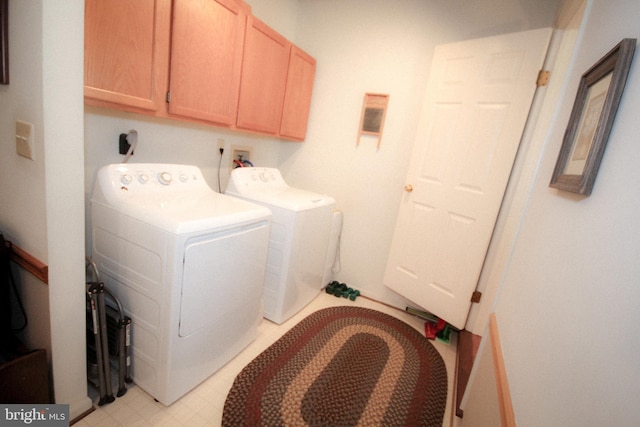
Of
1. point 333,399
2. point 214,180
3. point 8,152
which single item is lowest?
point 333,399

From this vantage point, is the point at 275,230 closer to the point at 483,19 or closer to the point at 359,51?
the point at 359,51

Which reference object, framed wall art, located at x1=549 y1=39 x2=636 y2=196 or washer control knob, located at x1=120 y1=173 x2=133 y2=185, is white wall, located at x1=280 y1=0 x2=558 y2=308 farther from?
washer control knob, located at x1=120 y1=173 x2=133 y2=185

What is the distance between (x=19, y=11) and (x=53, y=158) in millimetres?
473

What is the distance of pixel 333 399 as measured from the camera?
1.45 metres

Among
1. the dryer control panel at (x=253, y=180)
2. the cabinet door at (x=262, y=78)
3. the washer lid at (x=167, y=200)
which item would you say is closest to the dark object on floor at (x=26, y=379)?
the washer lid at (x=167, y=200)

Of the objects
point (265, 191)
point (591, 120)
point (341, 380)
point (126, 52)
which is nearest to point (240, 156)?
point (265, 191)

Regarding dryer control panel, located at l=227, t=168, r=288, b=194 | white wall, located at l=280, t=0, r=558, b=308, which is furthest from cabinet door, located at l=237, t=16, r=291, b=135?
white wall, located at l=280, t=0, r=558, b=308

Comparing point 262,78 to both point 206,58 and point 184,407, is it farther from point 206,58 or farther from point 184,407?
point 184,407

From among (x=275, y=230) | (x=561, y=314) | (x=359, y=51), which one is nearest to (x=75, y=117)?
(x=275, y=230)

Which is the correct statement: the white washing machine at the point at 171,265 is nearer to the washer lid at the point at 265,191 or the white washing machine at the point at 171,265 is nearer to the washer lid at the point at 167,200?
the washer lid at the point at 167,200

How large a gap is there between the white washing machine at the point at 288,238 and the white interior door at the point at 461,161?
2.37ft

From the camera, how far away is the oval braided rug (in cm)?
135

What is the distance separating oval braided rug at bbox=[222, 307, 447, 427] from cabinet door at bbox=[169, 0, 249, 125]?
1539 mm

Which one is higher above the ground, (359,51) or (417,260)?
(359,51)
